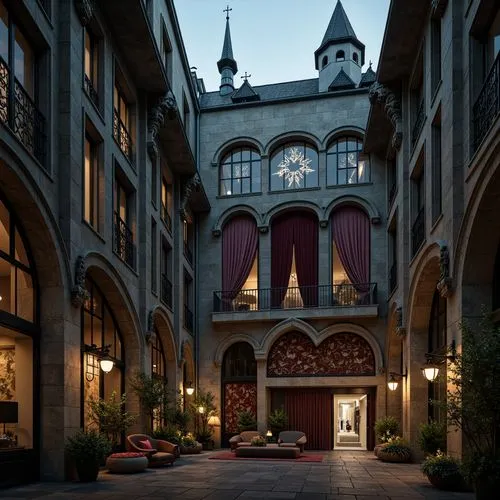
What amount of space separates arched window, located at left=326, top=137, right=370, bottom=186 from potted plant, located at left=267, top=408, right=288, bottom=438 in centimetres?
955

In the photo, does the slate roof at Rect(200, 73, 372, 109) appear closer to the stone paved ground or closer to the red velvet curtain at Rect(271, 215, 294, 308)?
the red velvet curtain at Rect(271, 215, 294, 308)

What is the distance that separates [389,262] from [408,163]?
19.1ft

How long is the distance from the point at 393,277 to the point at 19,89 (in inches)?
588

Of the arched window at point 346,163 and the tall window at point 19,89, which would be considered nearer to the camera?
the tall window at point 19,89

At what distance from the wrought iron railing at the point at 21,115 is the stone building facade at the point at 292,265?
14555 millimetres

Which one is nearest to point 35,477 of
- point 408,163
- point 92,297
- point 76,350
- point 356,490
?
point 76,350

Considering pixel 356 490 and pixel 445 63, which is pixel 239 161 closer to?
pixel 445 63

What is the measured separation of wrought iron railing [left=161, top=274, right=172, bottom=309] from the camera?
828 inches

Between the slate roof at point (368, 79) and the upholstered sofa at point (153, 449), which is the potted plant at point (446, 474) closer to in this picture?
the upholstered sofa at point (153, 449)

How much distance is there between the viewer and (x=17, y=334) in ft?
38.1

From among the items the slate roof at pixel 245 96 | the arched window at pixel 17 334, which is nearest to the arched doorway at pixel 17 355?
the arched window at pixel 17 334

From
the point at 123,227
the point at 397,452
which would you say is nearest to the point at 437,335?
the point at 397,452

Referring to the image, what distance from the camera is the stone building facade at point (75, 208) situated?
37.0ft

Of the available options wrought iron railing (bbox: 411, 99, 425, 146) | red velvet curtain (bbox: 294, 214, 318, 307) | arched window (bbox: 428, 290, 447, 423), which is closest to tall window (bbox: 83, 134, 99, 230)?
wrought iron railing (bbox: 411, 99, 425, 146)
